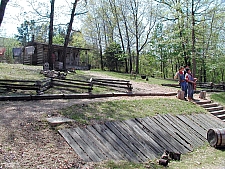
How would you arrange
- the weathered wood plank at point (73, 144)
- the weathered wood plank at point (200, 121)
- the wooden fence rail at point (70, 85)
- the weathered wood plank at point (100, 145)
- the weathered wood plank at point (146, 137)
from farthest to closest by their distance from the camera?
the wooden fence rail at point (70, 85) → the weathered wood plank at point (200, 121) → the weathered wood plank at point (146, 137) → the weathered wood plank at point (100, 145) → the weathered wood plank at point (73, 144)

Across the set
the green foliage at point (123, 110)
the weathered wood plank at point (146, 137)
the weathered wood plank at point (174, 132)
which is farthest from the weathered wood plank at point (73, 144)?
the weathered wood plank at point (174, 132)

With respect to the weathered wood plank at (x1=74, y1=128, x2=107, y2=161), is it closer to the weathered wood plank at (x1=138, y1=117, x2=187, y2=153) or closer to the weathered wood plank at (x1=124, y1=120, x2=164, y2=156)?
the weathered wood plank at (x1=124, y1=120, x2=164, y2=156)

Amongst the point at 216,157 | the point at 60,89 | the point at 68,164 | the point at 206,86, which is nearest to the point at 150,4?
the point at 206,86

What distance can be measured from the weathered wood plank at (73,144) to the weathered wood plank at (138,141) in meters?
1.83

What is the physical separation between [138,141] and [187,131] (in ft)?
9.17

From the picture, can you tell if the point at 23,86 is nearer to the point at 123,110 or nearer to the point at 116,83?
the point at 123,110

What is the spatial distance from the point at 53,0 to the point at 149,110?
566 inches

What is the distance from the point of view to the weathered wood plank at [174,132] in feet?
25.5

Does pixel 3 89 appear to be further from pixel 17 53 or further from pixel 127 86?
pixel 17 53

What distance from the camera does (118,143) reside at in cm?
638

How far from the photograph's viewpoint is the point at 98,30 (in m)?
40.8

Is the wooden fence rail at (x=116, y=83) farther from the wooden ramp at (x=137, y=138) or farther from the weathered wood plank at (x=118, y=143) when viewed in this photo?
the weathered wood plank at (x=118, y=143)

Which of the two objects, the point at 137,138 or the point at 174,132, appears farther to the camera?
the point at 174,132

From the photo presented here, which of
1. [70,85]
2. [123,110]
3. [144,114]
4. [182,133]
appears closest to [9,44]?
[70,85]
